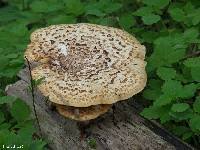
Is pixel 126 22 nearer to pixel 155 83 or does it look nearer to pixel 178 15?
pixel 178 15

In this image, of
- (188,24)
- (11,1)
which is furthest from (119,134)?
(11,1)

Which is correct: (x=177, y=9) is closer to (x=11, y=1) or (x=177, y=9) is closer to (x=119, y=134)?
(x=119, y=134)

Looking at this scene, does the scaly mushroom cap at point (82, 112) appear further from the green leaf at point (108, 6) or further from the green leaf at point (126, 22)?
the green leaf at point (108, 6)

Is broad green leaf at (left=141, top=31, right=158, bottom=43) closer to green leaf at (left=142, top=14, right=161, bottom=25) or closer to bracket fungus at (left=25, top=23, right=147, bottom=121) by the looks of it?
green leaf at (left=142, top=14, right=161, bottom=25)

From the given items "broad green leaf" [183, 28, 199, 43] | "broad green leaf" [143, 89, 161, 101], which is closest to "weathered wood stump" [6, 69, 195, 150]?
"broad green leaf" [143, 89, 161, 101]

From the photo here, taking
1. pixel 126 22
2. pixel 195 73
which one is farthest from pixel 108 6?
pixel 195 73

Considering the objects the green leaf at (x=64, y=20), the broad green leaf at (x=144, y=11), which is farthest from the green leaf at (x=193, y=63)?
the green leaf at (x=64, y=20)
